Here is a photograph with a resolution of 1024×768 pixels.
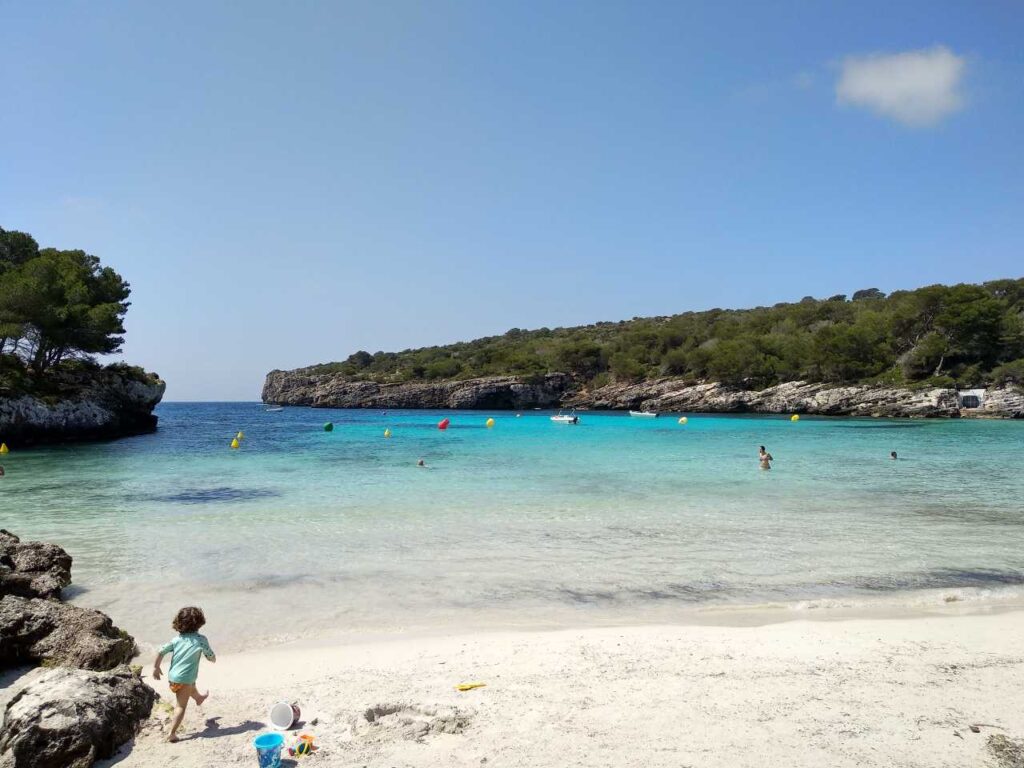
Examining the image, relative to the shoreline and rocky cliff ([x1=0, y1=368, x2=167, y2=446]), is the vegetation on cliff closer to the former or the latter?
rocky cliff ([x1=0, y1=368, x2=167, y2=446])

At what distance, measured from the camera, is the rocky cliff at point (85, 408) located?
3281cm

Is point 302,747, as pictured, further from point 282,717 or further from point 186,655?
point 186,655

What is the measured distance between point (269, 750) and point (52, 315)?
131 ft

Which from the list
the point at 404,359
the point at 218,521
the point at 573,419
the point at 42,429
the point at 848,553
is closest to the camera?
the point at 848,553

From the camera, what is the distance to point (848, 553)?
10906 millimetres

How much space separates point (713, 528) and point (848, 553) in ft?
9.11

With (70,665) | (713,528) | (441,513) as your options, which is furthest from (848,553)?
(70,665)

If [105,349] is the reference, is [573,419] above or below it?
below

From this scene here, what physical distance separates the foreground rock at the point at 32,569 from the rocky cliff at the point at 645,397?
6732 cm

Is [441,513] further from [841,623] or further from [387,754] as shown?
[387,754]

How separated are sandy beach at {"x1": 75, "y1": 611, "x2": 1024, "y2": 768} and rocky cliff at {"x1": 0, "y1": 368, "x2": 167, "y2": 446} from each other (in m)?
34.9

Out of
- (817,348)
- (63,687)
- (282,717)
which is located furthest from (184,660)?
(817,348)

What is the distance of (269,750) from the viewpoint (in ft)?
13.3

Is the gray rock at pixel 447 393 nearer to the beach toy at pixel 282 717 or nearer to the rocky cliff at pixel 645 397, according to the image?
the rocky cliff at pixel 645 397
